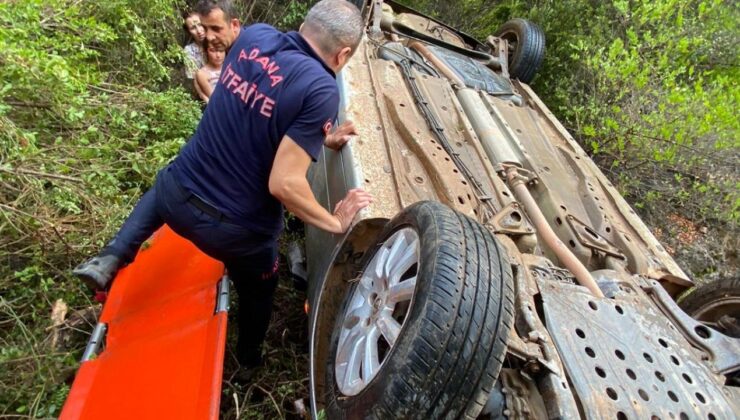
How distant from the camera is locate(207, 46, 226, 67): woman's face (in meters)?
3.60

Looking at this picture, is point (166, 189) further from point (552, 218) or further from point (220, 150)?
point (552, 218)

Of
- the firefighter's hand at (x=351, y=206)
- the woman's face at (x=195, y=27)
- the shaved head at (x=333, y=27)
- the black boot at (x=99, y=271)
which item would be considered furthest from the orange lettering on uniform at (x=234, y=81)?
the woman's face at (x=195, y=27)

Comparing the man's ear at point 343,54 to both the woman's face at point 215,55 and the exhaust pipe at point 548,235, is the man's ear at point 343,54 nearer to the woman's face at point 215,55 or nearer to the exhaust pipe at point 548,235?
the exhaust pipe at point 548,235

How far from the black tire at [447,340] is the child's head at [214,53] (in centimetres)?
275

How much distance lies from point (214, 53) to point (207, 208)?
214cm

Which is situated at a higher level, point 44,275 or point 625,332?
point 625,332

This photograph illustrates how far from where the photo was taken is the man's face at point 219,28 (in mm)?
3322

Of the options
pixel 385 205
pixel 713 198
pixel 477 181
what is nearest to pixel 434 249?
pixel 385 205

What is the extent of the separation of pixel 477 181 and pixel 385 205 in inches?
29.7

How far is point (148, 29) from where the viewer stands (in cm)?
409

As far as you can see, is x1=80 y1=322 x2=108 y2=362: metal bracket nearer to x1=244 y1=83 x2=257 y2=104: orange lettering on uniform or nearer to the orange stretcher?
the orange stretcher


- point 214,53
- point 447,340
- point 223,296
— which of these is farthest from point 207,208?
point 214,53

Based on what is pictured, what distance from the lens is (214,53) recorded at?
3.62 m

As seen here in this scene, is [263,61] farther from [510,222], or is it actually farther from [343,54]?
[510,222]
